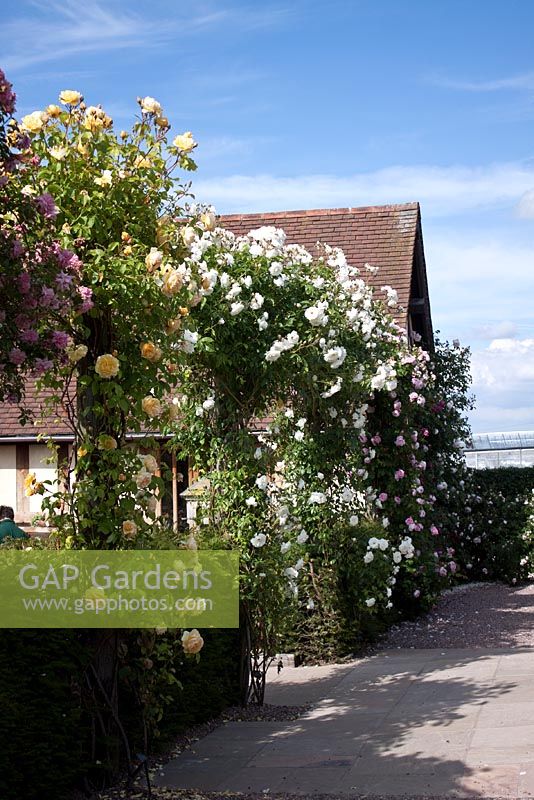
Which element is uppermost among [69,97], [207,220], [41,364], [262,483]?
[69,97]

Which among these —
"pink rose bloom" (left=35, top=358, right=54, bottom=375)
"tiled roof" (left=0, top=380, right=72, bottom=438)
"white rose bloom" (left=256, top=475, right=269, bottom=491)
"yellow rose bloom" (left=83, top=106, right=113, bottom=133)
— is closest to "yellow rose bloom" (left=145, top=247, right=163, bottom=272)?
"yellow rose bloom" (left=83, top=106, right=113, bottom=133)

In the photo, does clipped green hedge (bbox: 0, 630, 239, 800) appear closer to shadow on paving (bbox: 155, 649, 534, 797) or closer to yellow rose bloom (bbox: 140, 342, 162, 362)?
shadow on paving (bbox: 155, 649, 534, 797)

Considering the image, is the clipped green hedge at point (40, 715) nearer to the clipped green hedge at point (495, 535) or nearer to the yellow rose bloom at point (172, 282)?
the yellow rose bloom at point (172, 282)

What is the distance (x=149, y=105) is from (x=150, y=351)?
1.42 meters

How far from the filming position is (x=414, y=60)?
306 inches

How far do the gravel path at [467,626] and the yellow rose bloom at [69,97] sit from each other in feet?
13.7

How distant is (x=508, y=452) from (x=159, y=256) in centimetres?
2053

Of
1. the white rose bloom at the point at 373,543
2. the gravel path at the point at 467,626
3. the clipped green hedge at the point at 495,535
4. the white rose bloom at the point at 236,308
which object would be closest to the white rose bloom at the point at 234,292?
the white rose bloom at the point at 236,308

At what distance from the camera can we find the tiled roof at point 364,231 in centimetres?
1638

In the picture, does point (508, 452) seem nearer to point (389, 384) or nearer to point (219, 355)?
point (389, 384)

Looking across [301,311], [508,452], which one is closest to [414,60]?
[301,311]

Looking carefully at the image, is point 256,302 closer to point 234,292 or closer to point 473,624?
point 234,292

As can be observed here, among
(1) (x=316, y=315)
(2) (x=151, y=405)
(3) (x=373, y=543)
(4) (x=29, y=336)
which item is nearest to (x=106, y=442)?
(2) (x=151, y=405)

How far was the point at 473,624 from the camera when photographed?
40.3 feet
